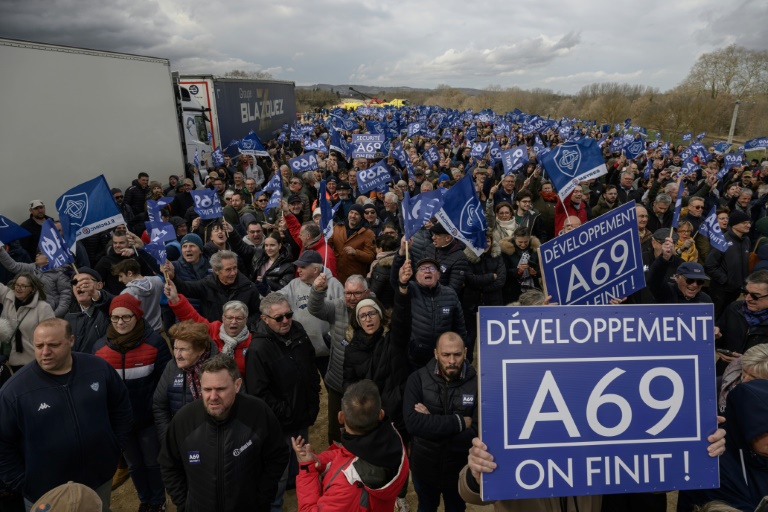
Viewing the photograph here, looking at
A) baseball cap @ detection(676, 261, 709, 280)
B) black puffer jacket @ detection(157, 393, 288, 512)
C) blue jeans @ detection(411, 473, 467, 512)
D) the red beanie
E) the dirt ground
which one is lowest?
the dirt ground

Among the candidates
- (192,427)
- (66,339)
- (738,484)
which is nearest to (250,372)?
(192,427)

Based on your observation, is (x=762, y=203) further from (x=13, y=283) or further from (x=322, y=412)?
(x=13, y=283)

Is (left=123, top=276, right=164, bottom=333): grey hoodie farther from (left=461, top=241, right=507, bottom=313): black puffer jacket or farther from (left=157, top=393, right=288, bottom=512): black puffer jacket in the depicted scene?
(left=461, top=241, right=507, bottom=313): black puffer jacket

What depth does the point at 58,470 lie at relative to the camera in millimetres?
3166

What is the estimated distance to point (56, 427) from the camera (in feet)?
10.2

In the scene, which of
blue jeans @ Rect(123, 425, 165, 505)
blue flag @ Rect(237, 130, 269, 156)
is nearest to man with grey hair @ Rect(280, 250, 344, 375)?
blue jeans @ Rect(123, 425, 165, 505)

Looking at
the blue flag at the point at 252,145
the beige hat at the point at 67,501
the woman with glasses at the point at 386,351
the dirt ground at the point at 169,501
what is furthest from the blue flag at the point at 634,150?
the beige hat at the point at 67,501

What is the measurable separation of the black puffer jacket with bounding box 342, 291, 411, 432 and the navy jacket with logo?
180cm

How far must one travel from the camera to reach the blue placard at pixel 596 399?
2.10m

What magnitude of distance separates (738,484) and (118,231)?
245 inches

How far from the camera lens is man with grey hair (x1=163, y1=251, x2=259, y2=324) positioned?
15.6 ft

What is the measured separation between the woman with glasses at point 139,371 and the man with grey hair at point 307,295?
1.26m

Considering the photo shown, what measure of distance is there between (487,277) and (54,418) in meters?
4.22

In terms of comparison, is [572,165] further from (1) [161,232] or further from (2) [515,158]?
(1) [161,232]
